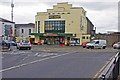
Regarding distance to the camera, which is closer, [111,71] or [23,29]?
[111,71]

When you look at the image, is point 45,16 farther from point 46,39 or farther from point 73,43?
point 73,43

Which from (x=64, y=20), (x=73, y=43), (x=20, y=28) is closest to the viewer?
(x=73, y=43)

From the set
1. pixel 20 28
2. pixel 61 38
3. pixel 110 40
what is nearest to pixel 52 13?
pixel 61 38

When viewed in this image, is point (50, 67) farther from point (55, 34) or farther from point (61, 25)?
point (61, 25)

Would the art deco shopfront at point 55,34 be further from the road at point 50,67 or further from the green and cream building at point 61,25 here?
the road at point 50,67

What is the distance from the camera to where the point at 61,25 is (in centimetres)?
8831

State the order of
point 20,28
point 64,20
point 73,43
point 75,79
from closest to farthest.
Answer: point 75,79 < point 73,43 < point 64,20 < point 20,28

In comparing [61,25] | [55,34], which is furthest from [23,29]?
[61,25]

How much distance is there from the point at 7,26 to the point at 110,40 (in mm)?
32180

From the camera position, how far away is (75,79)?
38.7 feet

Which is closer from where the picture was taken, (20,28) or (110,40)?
(110,40)

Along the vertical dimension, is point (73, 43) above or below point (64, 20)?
below

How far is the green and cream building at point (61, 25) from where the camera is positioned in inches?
3388

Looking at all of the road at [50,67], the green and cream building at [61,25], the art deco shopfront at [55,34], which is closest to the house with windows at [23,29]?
the green and cream building at [61,25]
